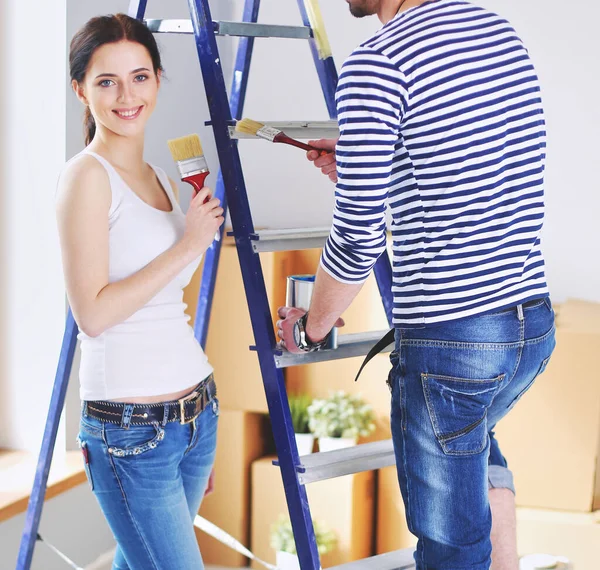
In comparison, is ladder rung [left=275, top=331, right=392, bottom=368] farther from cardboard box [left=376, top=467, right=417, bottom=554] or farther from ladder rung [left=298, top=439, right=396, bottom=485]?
cardboard box [left=376, top=467, right=417, bottom=554]

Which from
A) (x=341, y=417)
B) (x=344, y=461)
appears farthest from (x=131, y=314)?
(x=341, y=417)

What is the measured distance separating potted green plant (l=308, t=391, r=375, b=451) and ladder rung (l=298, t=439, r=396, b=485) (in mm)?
1070

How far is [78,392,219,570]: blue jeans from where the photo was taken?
156 cm

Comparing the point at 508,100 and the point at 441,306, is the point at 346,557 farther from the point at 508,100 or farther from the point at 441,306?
the point at 508,100

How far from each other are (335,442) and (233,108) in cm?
130

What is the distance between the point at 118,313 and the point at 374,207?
0.54m

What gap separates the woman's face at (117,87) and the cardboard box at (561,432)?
1.57m

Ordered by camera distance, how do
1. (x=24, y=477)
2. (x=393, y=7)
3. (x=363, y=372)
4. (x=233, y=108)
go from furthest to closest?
(x=363, y=372), (x=24, y=477), (x=233, y=108), (x=393, y=7)

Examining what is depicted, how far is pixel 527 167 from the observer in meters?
1.32

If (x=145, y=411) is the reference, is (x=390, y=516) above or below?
below

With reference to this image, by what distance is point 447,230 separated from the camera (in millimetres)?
1284

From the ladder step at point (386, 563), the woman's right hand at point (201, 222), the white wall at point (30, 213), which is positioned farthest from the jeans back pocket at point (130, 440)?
the white wall at point (30, 213)

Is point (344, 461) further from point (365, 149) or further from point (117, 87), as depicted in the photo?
point (117, 87)

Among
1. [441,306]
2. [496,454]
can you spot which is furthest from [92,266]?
[496,454]
